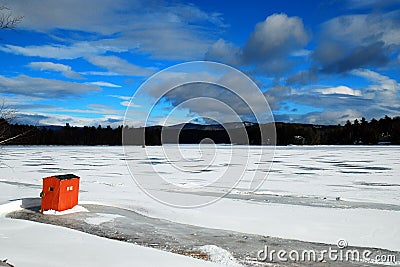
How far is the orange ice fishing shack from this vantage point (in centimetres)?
808

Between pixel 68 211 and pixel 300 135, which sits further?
pixel 300 135

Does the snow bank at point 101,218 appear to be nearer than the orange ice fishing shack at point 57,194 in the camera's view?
Yes

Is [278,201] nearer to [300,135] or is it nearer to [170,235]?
[170,235]

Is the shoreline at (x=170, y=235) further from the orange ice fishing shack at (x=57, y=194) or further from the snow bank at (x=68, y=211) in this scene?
the orange ice fishing shack at (x=57, y=194)

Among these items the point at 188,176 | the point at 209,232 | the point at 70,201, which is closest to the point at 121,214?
the point at 70,201

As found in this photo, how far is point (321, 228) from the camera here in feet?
23.5

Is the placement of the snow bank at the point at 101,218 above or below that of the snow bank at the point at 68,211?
below

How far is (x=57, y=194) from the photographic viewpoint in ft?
26.5

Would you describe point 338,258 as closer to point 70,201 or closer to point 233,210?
point 233,210

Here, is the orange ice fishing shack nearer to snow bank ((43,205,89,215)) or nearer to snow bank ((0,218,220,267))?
snow bank ((43,205,89,215))

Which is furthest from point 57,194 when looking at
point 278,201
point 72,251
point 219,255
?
point 278,201

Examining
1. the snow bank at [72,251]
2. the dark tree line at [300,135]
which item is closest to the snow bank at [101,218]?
the snow bank at [72,251]

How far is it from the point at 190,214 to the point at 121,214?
1.57 m

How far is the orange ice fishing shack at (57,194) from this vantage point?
808 cm
